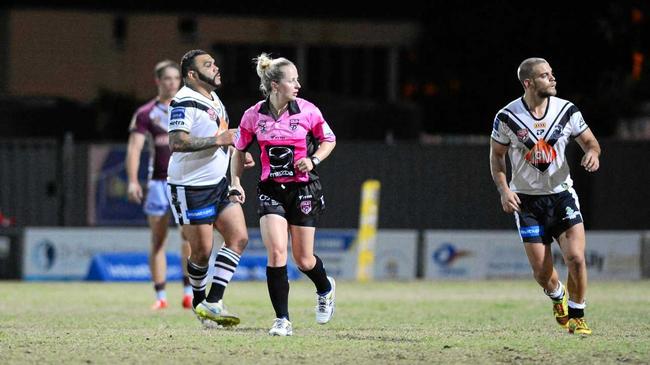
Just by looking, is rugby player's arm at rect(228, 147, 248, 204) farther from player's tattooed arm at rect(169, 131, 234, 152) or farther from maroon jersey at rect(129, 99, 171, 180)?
maroon jersey at rect(129, 99, 171, 180)

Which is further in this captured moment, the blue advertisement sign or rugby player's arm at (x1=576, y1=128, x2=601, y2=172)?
the blue advertisement sign

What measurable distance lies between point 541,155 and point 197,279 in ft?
9.86

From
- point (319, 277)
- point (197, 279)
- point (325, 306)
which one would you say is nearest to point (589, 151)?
point (319, 277)

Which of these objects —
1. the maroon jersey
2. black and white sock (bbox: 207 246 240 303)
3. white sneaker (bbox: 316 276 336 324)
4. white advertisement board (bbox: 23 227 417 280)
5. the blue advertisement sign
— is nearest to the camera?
black and white sock (bbox: 207 246 240 303)

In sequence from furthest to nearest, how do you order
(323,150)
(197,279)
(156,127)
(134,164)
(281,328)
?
(134,164) < (156,127) < (197,279) < (323,150) < (281,328)

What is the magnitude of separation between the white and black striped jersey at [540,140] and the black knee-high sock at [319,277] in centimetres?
168

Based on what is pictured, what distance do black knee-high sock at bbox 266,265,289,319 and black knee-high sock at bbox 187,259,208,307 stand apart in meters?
1.17

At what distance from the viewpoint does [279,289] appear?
409 inches

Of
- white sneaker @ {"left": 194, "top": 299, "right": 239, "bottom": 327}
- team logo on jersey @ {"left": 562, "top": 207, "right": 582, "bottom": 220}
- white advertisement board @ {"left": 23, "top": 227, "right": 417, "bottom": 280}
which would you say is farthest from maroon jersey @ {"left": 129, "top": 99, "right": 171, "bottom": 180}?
white advertisement board @ {"left": 23, "top": 227, "right": 417, "bottom": 280}

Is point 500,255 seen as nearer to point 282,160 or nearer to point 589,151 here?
point 589,151

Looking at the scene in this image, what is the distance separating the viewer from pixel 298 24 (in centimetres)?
4103

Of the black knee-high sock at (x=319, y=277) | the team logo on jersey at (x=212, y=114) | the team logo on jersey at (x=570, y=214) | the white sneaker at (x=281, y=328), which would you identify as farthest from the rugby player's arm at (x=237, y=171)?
the team logo on jersey at (x=570, y=214)

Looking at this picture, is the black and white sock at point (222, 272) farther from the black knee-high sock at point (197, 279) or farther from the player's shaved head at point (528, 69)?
the player's shaved head at point (528, 69)

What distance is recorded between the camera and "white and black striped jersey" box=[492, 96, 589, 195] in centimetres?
1064
